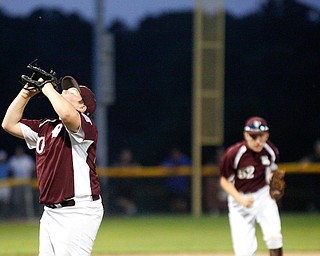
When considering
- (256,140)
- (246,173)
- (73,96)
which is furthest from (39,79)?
(246,173)

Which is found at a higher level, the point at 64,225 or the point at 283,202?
the point at 64,225

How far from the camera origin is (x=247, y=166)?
9.87 m

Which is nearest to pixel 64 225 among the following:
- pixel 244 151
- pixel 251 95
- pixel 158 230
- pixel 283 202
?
pixel 244 151

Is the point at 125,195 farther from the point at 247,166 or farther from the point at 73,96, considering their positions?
the point at 73,96

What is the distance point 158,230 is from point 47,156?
1073 cm

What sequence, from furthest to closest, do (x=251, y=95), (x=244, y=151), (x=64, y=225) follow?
(x=251, y=95) → (x=244, y=151) → (x=64, y=225)

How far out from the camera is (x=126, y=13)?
95.9 ft

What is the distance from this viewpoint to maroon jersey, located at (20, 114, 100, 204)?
6820mm

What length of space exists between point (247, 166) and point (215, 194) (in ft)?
35.7

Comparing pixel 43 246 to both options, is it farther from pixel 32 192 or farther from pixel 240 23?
pixel 240 23

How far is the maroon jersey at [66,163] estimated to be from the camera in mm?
6820

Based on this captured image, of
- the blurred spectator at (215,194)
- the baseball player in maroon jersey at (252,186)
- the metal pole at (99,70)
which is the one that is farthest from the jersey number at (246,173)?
the metal pole at (99,70)

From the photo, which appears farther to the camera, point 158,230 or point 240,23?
point 240,23

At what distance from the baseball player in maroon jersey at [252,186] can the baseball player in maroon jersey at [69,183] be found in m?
2.92
